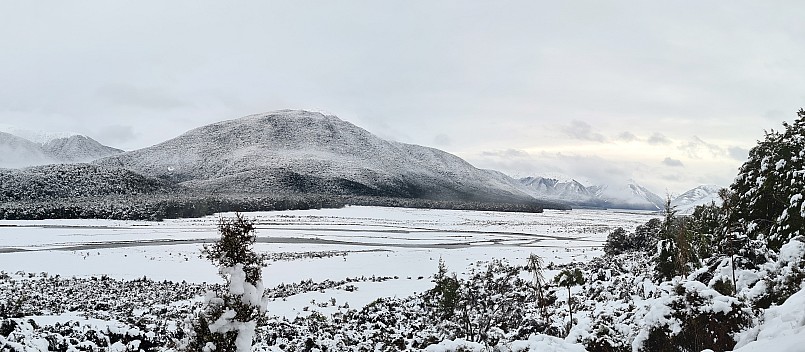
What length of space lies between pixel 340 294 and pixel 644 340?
48.4ft

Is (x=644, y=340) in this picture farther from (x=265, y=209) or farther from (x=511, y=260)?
(x=265, y=209)

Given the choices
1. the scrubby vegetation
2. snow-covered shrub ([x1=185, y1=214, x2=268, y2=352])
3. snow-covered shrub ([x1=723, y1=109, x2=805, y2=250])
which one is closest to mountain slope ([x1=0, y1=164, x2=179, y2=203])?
the scrubby vegetation

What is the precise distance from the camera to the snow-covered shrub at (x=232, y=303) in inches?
286

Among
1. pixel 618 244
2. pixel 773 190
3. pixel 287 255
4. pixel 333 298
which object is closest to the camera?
pixel 773 190

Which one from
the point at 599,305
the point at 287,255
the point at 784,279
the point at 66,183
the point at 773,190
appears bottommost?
the point at 287,255

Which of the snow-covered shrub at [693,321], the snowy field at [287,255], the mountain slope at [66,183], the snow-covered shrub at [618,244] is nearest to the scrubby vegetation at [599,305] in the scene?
the snow-covered shrub at [693,321]

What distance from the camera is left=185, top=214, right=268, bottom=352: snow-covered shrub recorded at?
726 cm

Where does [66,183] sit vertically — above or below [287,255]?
above

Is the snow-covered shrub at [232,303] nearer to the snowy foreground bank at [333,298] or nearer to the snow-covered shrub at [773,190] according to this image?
the snowy foreground bank at [333,298]

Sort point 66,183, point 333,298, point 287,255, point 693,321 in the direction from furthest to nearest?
point 66,183, point 287,255, point 333,298, point 693,321

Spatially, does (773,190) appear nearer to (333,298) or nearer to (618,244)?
(333,298)

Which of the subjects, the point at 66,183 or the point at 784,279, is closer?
the point at 784,279

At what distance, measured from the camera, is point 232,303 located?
7352 mm

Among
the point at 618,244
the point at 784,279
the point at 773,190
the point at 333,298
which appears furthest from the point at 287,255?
the point at 784,279
